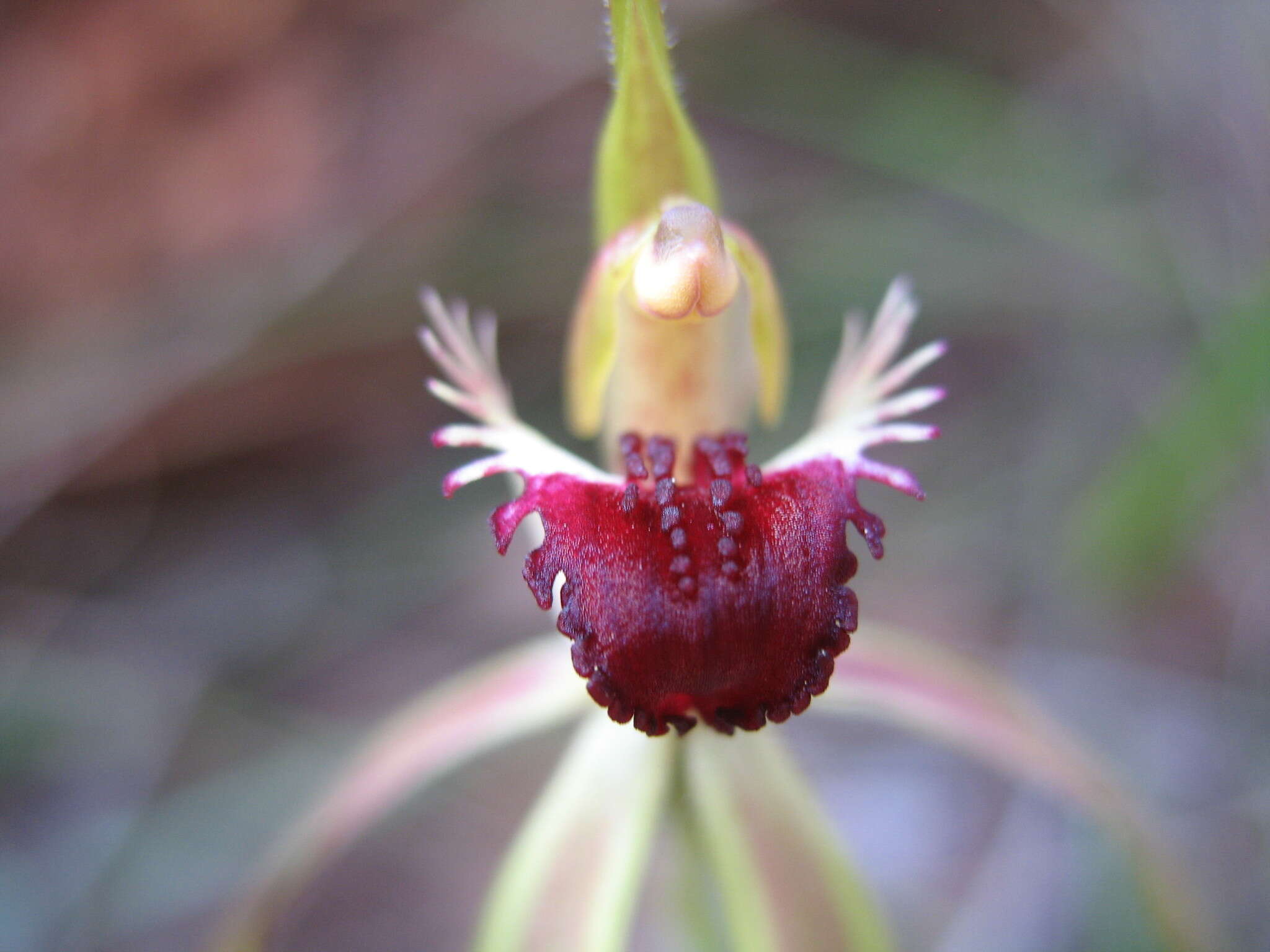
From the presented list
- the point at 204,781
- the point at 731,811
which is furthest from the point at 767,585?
the point at 204,781

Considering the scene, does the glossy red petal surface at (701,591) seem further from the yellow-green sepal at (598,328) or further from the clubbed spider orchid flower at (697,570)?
the yellow-green sepal at (598,328)

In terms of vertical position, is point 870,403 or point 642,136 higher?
point 642,136

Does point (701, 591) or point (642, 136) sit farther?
point (642, 136)

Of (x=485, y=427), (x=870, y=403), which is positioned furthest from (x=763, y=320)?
(x=485, y=427)

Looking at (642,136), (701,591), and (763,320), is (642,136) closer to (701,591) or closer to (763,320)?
(763,320)

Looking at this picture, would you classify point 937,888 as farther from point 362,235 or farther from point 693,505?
point 362,235

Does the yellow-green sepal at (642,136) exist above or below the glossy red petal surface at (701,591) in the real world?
above

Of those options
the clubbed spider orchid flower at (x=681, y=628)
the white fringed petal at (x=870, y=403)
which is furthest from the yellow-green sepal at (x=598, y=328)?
the white fringed petal at (x=870, y=403)
